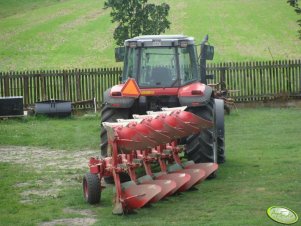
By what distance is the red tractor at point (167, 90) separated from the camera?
13.4 metres

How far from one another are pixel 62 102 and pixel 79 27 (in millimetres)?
36506

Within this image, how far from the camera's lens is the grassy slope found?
51906 millimetres

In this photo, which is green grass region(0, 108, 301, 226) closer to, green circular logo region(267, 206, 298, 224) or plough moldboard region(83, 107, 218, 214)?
green circular logo region(267, 206, 298, 224)

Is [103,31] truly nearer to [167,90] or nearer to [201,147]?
[167,90]

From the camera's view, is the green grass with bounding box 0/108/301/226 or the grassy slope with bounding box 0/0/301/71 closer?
the green grass with bounding box 0/108/301/226

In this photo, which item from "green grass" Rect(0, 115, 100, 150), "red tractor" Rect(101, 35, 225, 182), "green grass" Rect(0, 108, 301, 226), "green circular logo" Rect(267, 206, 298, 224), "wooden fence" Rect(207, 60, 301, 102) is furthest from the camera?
"wooden fence" Rect(207, 60, 301, 102)

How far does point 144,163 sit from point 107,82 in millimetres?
A: 17743

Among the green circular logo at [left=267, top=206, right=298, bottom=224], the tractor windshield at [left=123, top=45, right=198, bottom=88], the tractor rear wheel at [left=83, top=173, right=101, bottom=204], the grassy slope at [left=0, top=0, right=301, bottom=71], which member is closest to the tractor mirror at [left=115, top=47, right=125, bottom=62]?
the tractor windshield at [left=123, top=45, right=198, bottom=88]

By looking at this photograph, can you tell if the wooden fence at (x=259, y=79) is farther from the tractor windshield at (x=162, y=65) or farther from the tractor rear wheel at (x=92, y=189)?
the tractor rear wheel at (x=92, y=189)

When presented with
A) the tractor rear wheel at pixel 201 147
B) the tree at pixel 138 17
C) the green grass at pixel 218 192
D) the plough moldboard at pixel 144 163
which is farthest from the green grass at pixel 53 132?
the tree at pixel 138 17

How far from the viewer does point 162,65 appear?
48.8 ft

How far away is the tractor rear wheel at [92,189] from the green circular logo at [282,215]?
8.27ft

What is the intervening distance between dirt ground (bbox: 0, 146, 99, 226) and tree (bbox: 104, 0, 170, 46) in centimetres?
1431

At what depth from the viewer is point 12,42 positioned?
5841 cm
